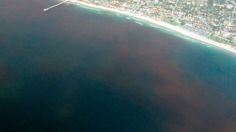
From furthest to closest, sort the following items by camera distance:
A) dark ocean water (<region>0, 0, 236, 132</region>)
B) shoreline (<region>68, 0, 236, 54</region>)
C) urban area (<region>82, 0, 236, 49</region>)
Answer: urban area (<region>82, 0, 236, 49</region>), shoreline (<region>68, 0, 236, 54</region>), dark ocean water (<region>0, 0, 236, 132</region>)

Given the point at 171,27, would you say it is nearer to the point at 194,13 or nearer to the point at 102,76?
the point at 194,13

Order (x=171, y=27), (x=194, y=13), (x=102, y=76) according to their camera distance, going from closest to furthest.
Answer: (x=102, y=76) < (x=171, y=27) < (x=194, y=13)

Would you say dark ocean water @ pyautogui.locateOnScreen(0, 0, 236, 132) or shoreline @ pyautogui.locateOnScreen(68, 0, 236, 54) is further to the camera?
shoreline @ pyautogui.locateOnScreen(68, 0, 236, 54)

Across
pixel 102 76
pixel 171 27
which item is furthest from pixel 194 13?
pixel 102 76

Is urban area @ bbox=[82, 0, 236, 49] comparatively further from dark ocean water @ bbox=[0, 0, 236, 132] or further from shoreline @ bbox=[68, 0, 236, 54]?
dark ocean water @ bbox=[0, 0, 236, 132]

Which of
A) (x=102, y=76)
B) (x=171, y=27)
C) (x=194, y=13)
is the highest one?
(x=194, y=13)

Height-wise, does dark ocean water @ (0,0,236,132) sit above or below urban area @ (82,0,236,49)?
below

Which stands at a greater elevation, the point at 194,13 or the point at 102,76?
the point at 194,13

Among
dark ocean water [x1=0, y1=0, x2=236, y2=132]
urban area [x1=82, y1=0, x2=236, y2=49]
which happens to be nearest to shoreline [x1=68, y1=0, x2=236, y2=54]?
urban area [x1=82, y1=0, x2=236, y2=49]
